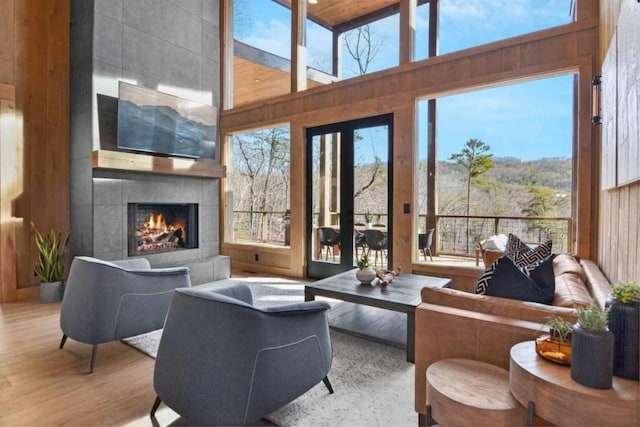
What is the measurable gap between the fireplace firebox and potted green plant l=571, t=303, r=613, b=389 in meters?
4.89

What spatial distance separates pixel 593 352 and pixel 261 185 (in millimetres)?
5659

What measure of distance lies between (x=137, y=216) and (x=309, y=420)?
13.1 feet

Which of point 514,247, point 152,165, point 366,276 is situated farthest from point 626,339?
point 152,165

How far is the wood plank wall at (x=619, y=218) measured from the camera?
1.76 m

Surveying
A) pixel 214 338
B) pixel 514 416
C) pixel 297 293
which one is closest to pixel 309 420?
pixel 214 338

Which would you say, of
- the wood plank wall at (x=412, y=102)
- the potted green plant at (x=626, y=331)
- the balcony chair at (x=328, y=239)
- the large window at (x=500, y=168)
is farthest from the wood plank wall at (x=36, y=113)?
the potted green plant at (x=626, y=331)

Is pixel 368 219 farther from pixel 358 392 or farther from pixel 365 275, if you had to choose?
pixel 358 392

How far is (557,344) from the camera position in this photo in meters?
1.31

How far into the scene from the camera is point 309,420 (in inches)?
74.2

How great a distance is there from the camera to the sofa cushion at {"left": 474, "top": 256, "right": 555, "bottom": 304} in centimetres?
178

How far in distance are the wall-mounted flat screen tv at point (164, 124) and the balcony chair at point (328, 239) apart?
2188mm

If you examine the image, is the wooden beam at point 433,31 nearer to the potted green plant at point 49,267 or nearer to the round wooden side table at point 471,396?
the round wooden side table at point 471,396

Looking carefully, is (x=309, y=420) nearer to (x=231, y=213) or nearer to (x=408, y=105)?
(x=408, y=105)

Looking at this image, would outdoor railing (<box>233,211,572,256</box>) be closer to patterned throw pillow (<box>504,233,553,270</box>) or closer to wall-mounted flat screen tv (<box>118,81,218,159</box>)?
wall-mounted flat screen tv (<box>118,81,218,159</box>)
